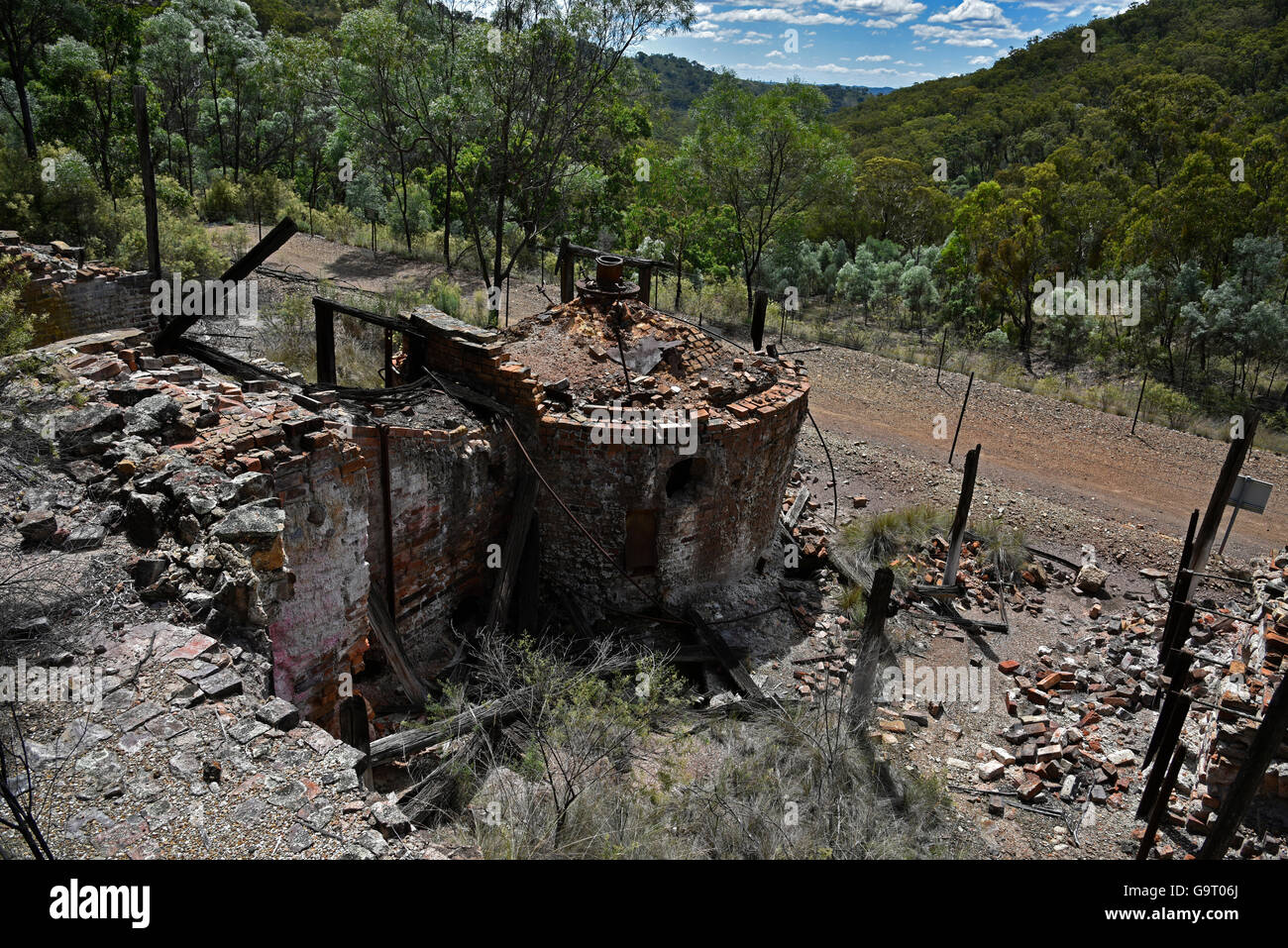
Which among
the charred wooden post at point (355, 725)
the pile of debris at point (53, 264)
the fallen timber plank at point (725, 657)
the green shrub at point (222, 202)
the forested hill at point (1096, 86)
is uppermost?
the forested hill at point (1096, 86)

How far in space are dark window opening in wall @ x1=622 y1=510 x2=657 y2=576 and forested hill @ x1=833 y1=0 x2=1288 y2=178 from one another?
113 feet

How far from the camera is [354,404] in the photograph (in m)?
7.71

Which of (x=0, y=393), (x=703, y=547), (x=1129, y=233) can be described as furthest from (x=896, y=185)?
(x=0, y=393)

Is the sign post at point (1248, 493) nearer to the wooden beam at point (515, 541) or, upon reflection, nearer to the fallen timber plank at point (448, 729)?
the wooden beam at point (515, 541)

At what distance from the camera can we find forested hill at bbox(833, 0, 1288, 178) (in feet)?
127

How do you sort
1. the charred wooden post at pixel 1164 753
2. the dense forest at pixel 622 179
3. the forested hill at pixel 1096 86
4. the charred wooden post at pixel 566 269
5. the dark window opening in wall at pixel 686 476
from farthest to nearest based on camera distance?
the forested hill at pixel 1096 86
the dense forest at pixel 622 179
the charred wooden post at pixel 566 269
the dark window opening in wall at pixel 686 476
the charred wooden post at pixel 1164 753

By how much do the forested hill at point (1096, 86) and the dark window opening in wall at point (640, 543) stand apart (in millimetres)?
34446

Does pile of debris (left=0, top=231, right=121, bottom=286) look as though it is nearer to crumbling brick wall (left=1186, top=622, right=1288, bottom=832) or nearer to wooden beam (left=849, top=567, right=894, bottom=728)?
wooden beam (left=849, top=567, right=894, bottom=728)

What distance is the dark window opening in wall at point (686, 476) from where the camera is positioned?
9.44m

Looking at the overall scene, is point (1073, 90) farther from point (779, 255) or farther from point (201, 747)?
point (201, 747)

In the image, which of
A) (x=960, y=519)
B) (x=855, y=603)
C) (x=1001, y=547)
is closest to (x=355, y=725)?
(x=855, y=603)

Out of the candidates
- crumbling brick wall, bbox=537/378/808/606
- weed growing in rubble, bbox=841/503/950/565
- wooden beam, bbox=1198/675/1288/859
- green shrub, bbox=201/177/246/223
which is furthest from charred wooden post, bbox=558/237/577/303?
green shrub, bbox=201/177/246/223

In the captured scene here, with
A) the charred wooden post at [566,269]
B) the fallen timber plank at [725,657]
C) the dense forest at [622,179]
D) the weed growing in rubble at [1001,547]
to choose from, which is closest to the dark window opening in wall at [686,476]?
the fallen timber plank at [725,657]

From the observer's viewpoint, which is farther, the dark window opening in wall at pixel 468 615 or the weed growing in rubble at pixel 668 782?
the dark window opening in wall at pixel 468 615
